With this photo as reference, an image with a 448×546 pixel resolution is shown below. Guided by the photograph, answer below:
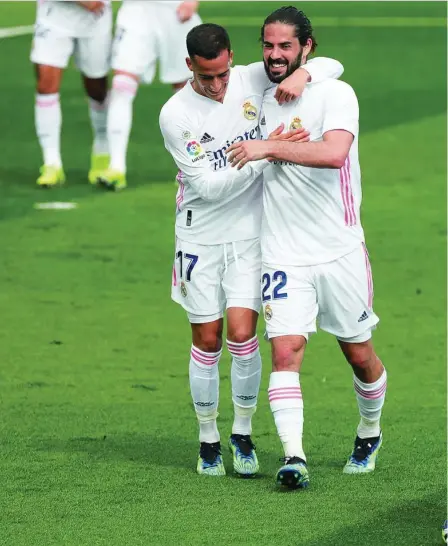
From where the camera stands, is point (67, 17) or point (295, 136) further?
point (67, 17)

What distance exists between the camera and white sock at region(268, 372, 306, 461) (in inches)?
249

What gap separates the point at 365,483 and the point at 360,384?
1.47 ft

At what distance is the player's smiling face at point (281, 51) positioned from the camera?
6.25 metres

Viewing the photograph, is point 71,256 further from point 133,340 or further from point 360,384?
point 360,384

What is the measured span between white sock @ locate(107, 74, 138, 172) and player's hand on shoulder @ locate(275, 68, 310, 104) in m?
7.16

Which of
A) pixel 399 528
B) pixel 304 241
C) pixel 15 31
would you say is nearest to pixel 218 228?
pixel 304 241

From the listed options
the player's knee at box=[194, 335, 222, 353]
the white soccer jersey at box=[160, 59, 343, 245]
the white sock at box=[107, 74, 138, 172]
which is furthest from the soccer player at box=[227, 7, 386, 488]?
the white sock at box=[107, 74, 138, 172]

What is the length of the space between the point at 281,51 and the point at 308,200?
2.04ft

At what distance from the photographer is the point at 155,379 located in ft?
27.8

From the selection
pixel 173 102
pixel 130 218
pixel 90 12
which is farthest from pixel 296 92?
pixel 90 12

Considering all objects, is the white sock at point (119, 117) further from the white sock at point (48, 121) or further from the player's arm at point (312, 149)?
the player's arm at point (312, 149)

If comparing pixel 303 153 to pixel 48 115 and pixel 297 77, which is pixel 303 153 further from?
pixel 48 115

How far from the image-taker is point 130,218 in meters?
12.7

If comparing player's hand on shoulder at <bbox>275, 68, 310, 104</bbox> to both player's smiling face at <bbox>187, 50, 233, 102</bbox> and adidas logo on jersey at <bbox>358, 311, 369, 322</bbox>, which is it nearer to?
player's smiling face at <bbox>187, 50, 233, 102</bbox>
